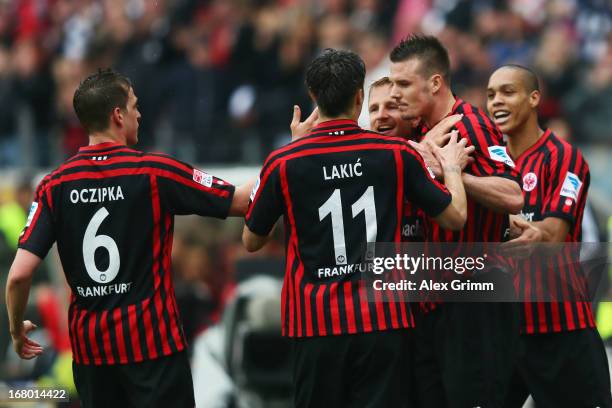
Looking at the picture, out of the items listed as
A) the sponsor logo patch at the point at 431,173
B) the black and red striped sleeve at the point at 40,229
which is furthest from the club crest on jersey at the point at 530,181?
the black and red striped sleeve at the point at 40,229

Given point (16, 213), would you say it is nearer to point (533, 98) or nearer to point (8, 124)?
point (8, 124)

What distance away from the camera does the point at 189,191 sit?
629cm

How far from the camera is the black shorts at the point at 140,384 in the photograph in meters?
6.20

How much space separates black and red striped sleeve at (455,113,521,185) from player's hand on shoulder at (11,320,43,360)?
2.53 meters

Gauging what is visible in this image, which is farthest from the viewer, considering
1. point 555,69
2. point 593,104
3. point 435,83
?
point 555,69

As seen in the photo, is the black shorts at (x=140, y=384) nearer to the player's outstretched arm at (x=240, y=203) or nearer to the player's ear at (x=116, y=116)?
the player's outstretched arm at (x=240, y=203)

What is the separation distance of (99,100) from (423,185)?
1789 mm

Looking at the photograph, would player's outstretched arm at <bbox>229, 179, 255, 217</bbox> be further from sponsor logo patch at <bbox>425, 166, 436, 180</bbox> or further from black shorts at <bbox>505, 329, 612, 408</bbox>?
black shorts at <bbox>505, 329, 612, 408</bbox>

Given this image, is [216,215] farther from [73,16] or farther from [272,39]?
[73,16]

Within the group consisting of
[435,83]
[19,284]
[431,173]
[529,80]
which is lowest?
[19,284]

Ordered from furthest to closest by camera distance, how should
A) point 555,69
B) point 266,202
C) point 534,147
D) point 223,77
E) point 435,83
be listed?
point 223,77
point 555,69
point 534,147
point 435,83
point 266,202

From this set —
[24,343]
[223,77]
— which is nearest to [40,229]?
[24,343]

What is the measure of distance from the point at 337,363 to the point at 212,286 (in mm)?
4781

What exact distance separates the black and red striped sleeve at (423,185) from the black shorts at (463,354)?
2.52ft
